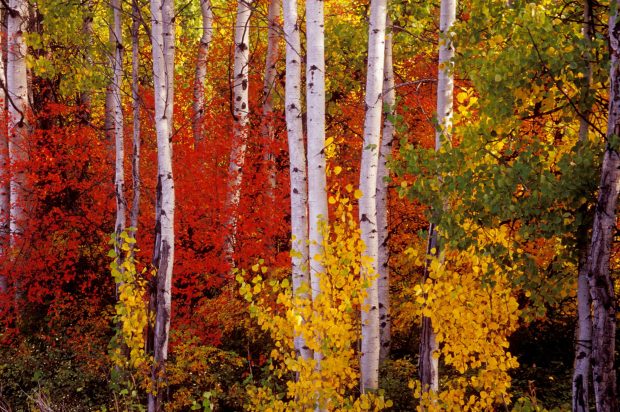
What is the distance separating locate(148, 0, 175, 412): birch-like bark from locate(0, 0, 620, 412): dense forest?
3 centimetres

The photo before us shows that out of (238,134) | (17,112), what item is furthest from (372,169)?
(17,112)

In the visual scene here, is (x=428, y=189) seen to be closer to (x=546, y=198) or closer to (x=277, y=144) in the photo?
(x=546, y=198)

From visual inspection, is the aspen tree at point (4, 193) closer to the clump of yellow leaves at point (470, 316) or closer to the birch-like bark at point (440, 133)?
the birch-like bark at point (440, 133)

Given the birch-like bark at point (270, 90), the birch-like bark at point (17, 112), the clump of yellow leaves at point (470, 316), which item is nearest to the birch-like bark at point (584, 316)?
the clump of yellow leaves at point (470, 316)

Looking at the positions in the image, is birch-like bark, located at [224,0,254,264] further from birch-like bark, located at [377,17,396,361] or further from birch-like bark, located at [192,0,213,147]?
birch-like bark, located at [377,17,396,361]

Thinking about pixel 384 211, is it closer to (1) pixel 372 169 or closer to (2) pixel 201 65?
(1) pixel 372 169

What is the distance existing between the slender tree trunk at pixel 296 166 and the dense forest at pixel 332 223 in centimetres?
2

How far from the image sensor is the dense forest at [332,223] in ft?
19.6

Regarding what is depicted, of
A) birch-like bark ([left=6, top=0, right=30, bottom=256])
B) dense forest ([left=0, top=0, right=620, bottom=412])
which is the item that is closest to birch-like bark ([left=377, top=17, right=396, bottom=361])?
dense forest ([left=0, top=0, right=620, bottom=412])

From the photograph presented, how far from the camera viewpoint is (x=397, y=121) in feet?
21.9

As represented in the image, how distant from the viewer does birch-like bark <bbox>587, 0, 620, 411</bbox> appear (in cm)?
518

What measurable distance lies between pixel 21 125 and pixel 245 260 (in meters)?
5.08

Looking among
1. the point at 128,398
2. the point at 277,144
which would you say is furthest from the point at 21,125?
the point at 128,398

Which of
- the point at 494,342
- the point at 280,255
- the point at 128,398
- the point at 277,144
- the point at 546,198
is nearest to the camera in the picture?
the point at 546,198
